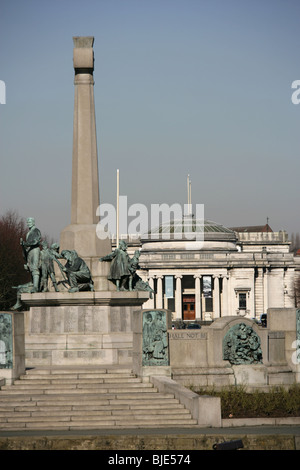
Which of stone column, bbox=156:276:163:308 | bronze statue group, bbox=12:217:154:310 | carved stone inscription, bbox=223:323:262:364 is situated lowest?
stone column, bbox=156:276:163:308

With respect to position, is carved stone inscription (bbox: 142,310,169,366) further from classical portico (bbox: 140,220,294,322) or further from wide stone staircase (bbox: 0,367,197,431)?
classical portico (bbox: 140,220,294,322)

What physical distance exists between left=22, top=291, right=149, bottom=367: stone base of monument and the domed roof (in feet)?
395

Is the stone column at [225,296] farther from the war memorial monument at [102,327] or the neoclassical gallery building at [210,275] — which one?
the war memorial monument at [102,327]

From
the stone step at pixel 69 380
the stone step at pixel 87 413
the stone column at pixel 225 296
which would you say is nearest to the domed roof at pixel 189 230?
the stone column at pixel 225 296

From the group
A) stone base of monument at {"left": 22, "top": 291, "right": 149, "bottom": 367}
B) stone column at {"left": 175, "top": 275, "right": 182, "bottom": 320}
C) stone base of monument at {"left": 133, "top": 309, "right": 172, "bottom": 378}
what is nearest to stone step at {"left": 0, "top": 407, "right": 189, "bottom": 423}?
stone base of monument at {"left": 133, "top": 309, "right": 172, "bottom": 378}

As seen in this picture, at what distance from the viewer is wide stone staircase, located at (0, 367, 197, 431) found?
23.2 metres

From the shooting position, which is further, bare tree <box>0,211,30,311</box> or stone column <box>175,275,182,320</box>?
stone column <box>175,275,182,320</box>

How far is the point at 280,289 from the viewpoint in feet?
507

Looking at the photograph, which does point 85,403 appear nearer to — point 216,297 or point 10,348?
point 10,348

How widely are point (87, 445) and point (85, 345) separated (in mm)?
10453

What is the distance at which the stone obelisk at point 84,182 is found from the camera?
3441 cm

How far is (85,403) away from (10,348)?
3424 mm
